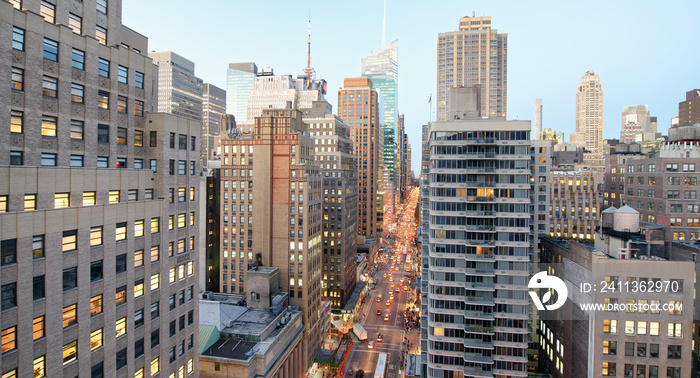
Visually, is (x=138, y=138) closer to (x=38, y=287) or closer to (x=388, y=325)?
(x=38, y=287)

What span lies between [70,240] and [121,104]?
→ 59.5 feet

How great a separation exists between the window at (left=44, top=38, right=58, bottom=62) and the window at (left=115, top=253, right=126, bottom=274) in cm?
1969

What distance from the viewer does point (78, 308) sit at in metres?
33.5

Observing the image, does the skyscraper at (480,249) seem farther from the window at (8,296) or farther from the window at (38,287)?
the window at (8,296)

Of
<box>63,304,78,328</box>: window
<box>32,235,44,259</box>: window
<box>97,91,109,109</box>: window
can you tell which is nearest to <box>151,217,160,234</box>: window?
<box>63,304,78,328</box>: window

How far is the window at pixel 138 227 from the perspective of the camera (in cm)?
4072

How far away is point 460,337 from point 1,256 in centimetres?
6145

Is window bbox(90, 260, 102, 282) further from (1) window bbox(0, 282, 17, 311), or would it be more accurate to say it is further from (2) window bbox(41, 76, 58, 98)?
(2) window bbox(41, 76, 58, 98)

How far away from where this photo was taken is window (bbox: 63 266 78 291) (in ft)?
107

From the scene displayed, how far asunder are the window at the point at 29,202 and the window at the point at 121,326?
46.0 feet

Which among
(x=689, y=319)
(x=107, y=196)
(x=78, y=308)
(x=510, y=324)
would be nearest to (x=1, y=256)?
(x=78, y=308)

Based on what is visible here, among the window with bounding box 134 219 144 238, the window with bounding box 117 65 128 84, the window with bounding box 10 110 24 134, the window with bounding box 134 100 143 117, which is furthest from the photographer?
the window with bounding box 134 100 143 117

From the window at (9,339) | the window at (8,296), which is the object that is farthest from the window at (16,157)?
the window at (9,339)

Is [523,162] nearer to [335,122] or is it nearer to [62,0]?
[62,0]
